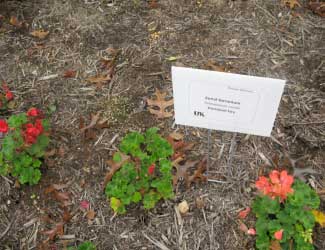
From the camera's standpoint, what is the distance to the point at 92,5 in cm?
383

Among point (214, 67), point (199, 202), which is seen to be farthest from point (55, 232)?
point (214, 67)

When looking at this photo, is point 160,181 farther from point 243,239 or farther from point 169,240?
point 243,239

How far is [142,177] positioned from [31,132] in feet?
2.43

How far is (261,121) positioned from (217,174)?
663mm

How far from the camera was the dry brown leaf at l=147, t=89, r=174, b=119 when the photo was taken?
3.01m

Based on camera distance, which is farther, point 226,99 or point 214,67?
point 214,67

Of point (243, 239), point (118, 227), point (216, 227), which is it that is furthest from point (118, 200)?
point (243, 239)

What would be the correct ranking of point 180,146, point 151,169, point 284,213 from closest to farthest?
1. point 284,213
2. point 151,169
3. point 180,146

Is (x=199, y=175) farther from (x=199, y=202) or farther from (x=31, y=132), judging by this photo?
(x=31, y=132)

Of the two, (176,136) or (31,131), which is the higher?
(31,131)

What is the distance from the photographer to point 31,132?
8.25 feet

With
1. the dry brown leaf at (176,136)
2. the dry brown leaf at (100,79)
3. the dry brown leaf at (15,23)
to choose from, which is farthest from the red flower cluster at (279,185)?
the dry brown leaf at (15,23)

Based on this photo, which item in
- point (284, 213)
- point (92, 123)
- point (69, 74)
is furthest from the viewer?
point (69, 74)

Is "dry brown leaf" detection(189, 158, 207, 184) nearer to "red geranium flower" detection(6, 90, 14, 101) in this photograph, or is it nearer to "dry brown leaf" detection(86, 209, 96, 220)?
"dry brown leaf" detection(86, 209, 96, 220)
